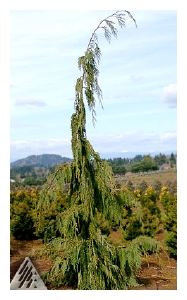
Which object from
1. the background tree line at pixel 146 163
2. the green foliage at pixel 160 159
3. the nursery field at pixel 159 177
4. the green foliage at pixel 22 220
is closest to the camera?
the green foliage at pixel 22 220

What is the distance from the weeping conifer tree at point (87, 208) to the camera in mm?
3633

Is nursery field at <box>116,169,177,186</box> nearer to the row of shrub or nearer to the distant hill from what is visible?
the row of shrub

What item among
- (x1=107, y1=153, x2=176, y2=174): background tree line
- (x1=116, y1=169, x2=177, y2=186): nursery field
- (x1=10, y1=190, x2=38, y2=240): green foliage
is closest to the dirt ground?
(x1=10, y1=190, x2=38, y2=240): green foliage

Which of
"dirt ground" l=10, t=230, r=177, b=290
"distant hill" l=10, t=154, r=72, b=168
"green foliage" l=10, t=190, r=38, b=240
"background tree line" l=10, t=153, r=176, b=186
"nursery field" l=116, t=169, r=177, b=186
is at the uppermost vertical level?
"distant hill" l=10, t=154, r=72, b=168

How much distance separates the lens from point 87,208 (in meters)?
3.68

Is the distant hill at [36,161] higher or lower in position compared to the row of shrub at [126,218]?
higher

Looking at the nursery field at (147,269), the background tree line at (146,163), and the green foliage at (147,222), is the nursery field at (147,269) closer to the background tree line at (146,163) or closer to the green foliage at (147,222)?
the green foliage at (147,222)

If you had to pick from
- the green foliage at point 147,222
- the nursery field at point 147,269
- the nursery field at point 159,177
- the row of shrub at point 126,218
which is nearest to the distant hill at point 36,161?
the row of shrub at point 126,218

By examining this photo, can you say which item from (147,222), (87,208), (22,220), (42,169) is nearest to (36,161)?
(42,169)

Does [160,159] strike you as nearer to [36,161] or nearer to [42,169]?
[42,169]

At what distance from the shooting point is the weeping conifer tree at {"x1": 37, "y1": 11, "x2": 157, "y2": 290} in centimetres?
363

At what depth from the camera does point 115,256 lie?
150 inches

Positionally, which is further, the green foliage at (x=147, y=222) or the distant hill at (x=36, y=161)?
the green foliage at (x=147, y=222)

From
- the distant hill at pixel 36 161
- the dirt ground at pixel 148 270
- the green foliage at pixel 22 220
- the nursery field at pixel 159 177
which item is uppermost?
the distant hill at pixel 36 161
